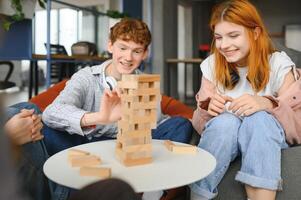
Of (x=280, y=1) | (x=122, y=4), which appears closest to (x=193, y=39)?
(x=280, y=1)

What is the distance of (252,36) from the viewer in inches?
54.5

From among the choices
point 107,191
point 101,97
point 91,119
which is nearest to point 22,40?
point 101,97

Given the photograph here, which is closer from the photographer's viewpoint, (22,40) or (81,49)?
(22,40)

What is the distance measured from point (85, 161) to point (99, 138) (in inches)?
20.5

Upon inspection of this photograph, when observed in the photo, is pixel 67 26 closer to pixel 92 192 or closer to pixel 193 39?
pixel 193 39

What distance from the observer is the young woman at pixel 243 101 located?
1.13 meters

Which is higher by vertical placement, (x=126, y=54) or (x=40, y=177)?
(x=126, y=54)

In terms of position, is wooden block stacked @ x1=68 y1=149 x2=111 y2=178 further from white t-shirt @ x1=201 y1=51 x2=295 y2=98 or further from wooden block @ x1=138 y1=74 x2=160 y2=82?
white t-shirt @ x1=201 y1=51 x2=295 y2=98

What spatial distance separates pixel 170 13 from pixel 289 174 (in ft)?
16.4

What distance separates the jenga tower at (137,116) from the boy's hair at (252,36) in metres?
0.57

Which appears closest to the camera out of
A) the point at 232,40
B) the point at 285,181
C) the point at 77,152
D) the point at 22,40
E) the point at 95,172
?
the point at 95,172

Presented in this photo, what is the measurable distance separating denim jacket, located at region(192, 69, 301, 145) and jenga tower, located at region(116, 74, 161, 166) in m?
0.46

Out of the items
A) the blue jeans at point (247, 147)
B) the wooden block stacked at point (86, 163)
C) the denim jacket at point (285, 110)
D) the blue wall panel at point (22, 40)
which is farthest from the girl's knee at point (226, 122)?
the blue wall panel at point (22, 40)

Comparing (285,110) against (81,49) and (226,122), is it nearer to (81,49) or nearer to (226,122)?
(226,122)
